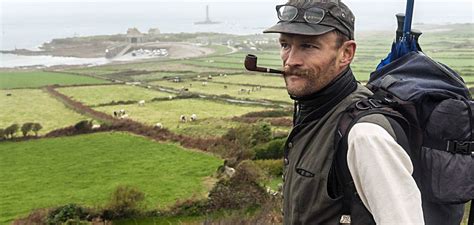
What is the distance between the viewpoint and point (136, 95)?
3850 cm

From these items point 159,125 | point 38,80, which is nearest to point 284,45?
point 159,125

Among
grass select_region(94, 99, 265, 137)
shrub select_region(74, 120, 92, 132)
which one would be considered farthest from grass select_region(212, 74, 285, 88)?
shrub select_region(74, 120, 92, 132)

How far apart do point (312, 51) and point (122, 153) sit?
20173 millimetres

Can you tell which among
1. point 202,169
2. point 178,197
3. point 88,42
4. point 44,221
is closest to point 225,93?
point 202,169

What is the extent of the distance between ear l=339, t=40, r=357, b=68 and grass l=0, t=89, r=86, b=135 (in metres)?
26.1

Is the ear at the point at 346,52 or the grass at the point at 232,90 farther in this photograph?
the grass at the point at 232,90

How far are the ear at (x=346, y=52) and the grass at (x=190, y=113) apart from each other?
21694 mm

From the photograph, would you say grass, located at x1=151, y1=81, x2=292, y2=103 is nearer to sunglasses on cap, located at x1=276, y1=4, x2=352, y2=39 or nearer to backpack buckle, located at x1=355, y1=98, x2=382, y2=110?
sunglasses on cap, located at x1=276, y1=4, x2=352, y2=39

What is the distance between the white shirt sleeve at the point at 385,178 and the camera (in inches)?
65.0

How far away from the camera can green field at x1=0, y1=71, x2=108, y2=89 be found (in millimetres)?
47403

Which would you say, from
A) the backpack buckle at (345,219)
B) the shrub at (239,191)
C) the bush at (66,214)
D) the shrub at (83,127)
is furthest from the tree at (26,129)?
the backpack buckle at (345,219)

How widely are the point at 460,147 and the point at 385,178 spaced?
47cm

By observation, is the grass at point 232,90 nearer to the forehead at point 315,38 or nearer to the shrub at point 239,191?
the shrub at point 239,191

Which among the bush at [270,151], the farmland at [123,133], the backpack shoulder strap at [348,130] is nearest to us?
the backpack shoulder strap at [348,130]
